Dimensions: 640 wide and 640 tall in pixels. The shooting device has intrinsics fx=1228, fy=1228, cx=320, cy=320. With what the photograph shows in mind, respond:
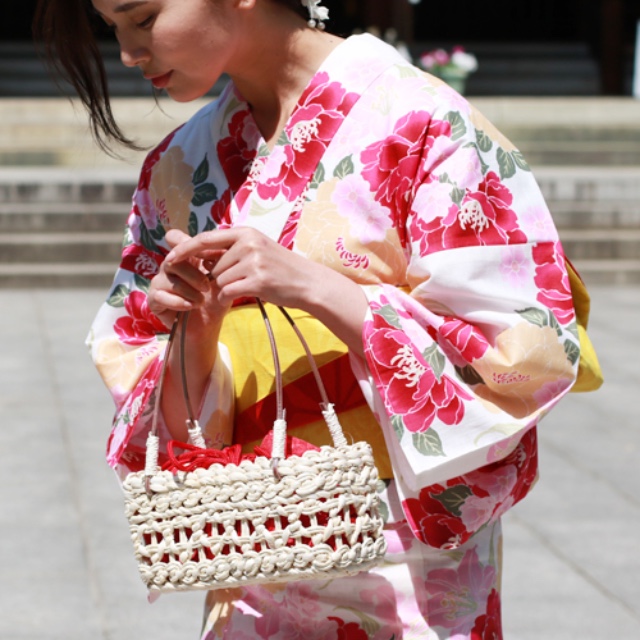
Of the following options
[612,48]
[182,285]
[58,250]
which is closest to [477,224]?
[182,285]

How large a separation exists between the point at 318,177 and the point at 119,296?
39 centimetres

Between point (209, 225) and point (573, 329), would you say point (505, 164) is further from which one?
point (209, 225)

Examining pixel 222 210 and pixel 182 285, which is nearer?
→ pixel 182 285

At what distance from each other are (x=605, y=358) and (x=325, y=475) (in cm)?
534

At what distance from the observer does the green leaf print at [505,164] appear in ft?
5.16

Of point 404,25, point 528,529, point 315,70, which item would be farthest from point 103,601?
point 404,25

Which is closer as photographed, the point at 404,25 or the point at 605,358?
the point at 605,358

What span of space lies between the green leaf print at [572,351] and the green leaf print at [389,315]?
21cm

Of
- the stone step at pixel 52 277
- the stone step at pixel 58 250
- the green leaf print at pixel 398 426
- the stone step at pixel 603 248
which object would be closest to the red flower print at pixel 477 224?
the green leaf print at pixel 398 426

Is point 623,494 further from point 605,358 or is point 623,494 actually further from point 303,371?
point 303,371

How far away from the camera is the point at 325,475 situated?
1413 mm

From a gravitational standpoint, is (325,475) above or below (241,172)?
below

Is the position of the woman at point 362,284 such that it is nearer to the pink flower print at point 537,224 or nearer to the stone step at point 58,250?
the pink flower print at point 537,224

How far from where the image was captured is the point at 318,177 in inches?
63.4
